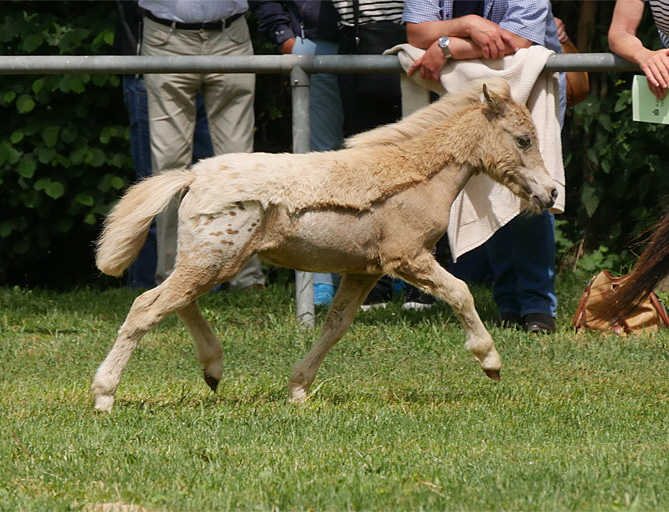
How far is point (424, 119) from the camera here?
16.5 feet

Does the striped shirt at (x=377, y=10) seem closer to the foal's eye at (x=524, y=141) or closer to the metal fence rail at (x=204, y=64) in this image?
the metal fence rail at (x=204, y=64)

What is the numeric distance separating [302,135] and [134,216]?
2.11 m

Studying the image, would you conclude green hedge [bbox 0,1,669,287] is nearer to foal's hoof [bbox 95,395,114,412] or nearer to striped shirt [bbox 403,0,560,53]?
striped shirt [bbox 403,0,560,53]

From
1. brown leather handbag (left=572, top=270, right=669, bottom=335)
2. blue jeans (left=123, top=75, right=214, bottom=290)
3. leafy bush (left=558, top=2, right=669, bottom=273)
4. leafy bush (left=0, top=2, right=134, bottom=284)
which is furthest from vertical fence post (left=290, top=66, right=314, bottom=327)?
→ leafy bush (left=558, top=2, right=669, bottom=273)

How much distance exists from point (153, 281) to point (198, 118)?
1.40 m

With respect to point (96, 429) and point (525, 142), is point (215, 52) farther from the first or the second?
point (96, 429)

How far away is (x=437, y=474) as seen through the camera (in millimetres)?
3504

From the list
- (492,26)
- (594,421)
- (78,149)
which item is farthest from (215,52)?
(594,421)

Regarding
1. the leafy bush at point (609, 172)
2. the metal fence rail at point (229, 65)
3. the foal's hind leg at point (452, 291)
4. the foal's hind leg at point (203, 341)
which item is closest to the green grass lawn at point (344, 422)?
the foal's hind leg at point (203, 341)

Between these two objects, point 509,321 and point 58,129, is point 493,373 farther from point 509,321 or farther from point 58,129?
point 58,129

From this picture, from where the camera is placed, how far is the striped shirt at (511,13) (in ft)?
20.1

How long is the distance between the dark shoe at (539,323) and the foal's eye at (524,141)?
5.89ft

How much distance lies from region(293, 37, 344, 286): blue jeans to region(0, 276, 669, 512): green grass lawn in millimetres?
1316

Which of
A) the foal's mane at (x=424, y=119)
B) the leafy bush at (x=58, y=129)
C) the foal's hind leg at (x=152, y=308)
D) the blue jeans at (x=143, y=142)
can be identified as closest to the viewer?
the foal's hind leg at (x=152, y=308)
